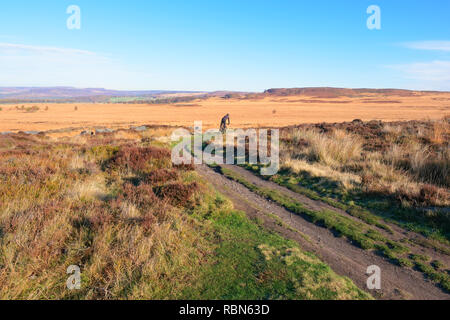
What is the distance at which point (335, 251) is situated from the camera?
5488mm

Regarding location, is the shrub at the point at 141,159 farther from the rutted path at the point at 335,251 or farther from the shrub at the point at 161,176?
the rutted path at the point at 335,251

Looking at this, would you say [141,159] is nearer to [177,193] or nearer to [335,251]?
[177,193]

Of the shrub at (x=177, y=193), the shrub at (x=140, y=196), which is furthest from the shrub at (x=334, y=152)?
the shrub at (x=140, y=196)

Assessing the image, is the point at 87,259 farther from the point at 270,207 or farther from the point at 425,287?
the point at 425,287

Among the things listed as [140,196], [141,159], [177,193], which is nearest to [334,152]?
[177,193]

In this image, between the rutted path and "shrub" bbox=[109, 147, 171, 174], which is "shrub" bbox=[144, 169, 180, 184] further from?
the rutted path

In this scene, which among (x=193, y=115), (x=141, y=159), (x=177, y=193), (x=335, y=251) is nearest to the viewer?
(x=335, y=251)

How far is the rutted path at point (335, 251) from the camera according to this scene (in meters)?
4.27

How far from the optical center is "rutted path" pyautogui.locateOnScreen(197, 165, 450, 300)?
4.27 meters

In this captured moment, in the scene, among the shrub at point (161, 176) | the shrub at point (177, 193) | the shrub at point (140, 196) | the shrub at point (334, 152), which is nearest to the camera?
the shrub at point (140, 196)

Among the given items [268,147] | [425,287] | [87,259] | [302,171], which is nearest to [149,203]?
[87,259]

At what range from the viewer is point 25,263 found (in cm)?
431

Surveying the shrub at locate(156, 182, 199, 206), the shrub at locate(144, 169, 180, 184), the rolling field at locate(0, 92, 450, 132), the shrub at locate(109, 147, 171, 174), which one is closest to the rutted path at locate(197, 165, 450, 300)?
the shrub at locate(156, 182, 199, 206)

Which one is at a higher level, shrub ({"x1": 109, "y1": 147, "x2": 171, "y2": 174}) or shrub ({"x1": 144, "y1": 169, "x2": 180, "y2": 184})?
shrub ({"x1": 109, "y1": 147, "x2": 171, "y2": 174})
